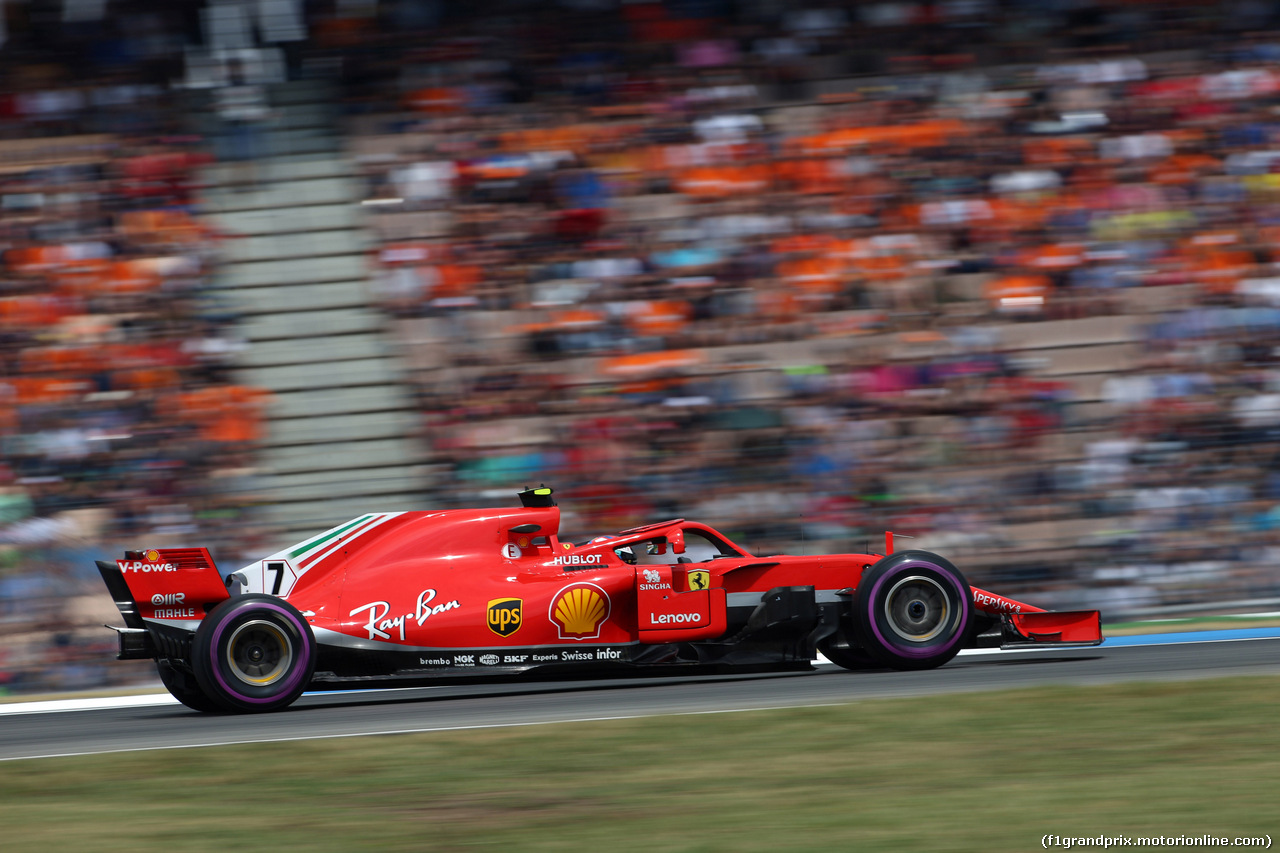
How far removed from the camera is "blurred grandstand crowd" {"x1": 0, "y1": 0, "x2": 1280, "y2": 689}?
1296 cm

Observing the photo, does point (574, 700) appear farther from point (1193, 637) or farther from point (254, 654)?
point (1193, 637)

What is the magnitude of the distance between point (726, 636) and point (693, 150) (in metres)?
6.70

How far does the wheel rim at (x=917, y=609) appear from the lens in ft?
32.1

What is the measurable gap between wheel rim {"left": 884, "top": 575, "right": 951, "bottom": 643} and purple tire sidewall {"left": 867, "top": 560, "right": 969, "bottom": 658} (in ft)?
0.21

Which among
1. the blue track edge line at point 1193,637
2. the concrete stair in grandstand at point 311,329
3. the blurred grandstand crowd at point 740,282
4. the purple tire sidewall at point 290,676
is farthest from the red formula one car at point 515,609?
the concrete stair in grandstand at point 311,329

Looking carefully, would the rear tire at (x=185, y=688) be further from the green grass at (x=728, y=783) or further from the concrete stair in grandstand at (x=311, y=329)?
the concrete stair in grandstand at (x=311, y=329)

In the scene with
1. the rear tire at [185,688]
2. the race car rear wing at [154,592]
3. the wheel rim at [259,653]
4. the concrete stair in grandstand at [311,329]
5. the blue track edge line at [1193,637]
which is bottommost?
the blue track edge line at [1193,637]

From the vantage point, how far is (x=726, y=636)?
384 inches

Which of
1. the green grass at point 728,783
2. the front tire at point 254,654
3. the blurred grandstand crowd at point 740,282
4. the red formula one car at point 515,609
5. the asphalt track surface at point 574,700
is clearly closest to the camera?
the green grass at point 728,783

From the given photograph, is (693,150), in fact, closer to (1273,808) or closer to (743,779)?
(743,779)

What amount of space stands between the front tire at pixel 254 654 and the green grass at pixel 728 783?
113 centimetres

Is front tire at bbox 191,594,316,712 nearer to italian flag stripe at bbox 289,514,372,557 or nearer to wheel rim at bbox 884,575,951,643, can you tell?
italian flag stripe at bbox 289,514,372,557

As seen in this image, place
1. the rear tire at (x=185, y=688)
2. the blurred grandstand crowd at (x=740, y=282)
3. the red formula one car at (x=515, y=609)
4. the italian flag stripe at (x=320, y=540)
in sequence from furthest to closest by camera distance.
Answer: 1. the blurred grandstand crowd at (x=740, y=282)
2. the italian flag stripe at (x=320, y=540)
3. the rear tire at (x=185, y=688)
4. the red formula one car at (x=515, y=609)

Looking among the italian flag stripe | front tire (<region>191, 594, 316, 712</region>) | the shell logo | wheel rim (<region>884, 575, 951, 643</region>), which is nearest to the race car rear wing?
front tire (<region>191, 594, 316, 712</region>)
